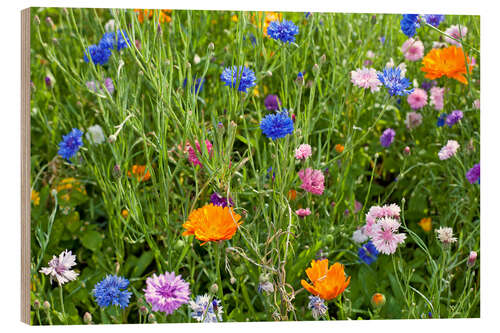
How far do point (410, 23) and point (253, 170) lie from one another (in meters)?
0.54

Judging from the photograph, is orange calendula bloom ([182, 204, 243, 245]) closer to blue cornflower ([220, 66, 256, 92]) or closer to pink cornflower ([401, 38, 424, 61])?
→ blue cornflower ([220, 66, 256, 92])

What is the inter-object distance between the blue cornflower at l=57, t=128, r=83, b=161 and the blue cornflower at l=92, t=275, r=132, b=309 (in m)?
0.30

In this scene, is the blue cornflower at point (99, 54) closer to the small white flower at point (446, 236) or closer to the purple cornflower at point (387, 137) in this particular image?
the purple cornflower at point (387, 137)

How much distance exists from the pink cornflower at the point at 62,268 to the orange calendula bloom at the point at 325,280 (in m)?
0.52

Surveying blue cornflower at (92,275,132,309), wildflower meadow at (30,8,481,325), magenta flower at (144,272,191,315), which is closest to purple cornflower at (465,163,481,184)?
wildflower meadow at (30,8,481,325)

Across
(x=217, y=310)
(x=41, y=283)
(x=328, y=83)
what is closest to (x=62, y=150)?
(x=41, y=283)

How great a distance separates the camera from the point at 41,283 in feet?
5.13

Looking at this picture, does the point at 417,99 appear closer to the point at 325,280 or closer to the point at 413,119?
the point at 413,119

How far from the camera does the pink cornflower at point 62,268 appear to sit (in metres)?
1.53

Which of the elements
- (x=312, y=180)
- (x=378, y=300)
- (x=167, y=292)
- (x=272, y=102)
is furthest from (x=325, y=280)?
(x=272, y=102)

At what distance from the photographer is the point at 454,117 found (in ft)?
5.82

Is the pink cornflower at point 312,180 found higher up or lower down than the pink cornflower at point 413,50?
lower down

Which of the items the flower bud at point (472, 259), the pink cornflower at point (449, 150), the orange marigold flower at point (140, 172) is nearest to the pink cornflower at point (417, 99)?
the pink cornflower at point (449, 150)
